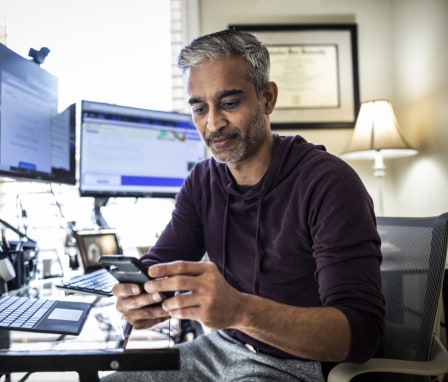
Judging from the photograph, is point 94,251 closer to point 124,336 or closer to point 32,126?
point 32,126

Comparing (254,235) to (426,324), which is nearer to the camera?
(426,324)

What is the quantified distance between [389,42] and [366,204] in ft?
6.06

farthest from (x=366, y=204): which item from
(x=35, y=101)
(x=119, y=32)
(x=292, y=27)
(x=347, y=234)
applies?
(x=119, y=32)

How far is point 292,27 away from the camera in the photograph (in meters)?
2.29

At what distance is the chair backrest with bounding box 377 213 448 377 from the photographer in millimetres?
903

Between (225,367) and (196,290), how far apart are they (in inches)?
17.6

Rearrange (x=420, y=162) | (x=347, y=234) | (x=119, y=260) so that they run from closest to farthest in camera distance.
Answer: (x=119, y=260) → (x=347, y=234) → (x=420, y=162)

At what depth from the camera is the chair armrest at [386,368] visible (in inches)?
29.5

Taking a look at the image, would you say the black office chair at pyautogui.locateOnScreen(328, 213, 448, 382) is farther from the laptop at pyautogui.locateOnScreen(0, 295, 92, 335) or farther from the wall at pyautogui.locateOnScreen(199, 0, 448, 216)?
the wall at pyautogui.locateOnScreen(199, 0, 448, 216)

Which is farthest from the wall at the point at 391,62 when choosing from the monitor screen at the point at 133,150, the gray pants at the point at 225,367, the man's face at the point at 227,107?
the gray pants at the point at 225,367

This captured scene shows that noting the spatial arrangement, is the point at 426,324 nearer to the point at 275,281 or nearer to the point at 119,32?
the point at 275,281

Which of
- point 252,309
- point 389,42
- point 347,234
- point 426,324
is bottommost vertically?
point 426,324

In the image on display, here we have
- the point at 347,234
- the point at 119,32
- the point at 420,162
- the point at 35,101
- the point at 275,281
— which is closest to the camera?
the point at 347,234

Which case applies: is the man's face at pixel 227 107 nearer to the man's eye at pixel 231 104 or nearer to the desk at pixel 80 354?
the man's eye at pixel 231 104
